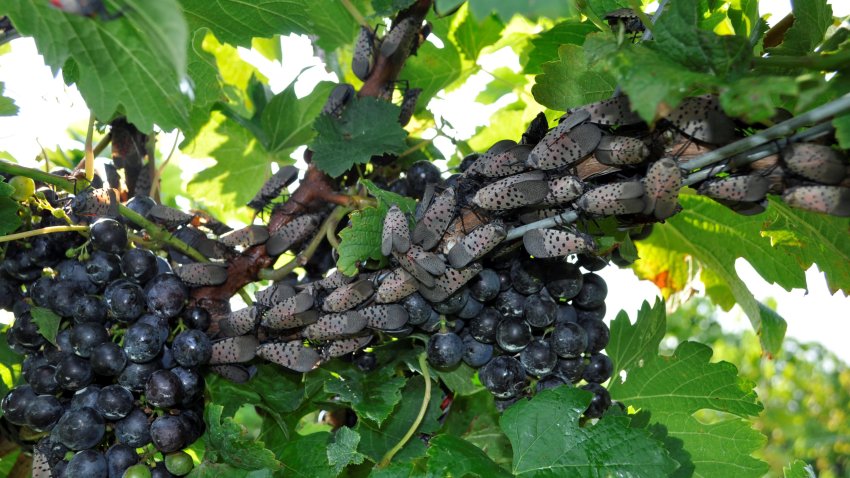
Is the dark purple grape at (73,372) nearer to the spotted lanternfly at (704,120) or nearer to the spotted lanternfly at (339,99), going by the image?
the spotted lanternfly at (339,99)

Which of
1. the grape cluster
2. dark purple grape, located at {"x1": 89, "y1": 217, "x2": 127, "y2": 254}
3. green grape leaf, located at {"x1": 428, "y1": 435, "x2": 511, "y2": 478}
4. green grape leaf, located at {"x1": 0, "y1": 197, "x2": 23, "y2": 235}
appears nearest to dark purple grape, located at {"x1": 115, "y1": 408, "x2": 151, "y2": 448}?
the grape cluster

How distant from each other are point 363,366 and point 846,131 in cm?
102

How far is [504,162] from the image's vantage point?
1.28 meters

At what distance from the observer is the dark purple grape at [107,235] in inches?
57.7

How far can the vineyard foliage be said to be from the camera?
1059mm

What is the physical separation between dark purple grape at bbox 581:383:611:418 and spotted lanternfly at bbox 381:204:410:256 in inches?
19.6

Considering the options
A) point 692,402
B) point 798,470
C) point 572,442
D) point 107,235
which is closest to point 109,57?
point 107,235

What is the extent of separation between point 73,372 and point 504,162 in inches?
35.5

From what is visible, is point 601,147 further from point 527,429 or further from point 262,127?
point 262,127

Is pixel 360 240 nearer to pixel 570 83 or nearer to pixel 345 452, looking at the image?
pixel 345 452

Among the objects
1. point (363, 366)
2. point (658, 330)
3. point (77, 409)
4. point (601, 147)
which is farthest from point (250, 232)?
point (658, 330)

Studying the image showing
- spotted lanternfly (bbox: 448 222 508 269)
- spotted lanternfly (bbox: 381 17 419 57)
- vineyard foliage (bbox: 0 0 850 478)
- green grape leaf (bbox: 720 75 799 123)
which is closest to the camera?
green grape leaf (bbox: 720 75 799 123)

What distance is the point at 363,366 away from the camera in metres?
1.62

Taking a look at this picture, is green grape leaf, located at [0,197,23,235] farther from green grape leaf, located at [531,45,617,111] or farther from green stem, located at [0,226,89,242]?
green grape leaf, located at [531,45,617,111]
